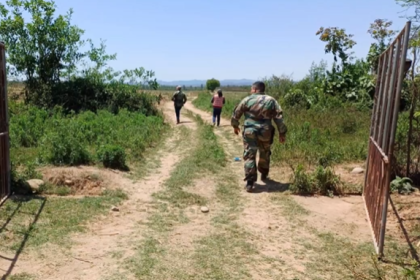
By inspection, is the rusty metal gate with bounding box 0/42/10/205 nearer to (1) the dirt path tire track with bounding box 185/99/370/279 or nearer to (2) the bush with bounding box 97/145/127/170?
(2) the bush with bounding box 97/145/127/170

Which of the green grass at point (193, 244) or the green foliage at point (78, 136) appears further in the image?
the green foliage at point (78, 136)

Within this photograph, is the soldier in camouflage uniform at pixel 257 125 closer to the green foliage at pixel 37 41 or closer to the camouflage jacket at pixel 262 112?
the camouflage jacket at pixel 262 112

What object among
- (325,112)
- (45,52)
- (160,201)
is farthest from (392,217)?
(45,52)

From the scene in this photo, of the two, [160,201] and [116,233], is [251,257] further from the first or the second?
[160,201]

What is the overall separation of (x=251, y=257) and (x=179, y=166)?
4375mm

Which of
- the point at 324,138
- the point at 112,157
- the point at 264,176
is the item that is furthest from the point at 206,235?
the point at 324,138

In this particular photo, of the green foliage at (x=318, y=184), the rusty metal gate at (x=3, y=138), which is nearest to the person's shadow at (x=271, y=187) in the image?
the green foliage at (x=318, y=184)

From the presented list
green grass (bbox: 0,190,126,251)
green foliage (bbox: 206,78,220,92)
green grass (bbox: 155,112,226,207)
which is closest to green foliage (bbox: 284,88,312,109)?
green grass (bbox: 155,112,226,207)

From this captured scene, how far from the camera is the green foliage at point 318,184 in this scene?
6.64m

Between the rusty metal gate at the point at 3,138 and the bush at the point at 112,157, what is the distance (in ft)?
6.61

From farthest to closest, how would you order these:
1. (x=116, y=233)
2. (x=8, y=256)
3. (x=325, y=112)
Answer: (x=325, y=112) → (x=116, y=233) → (x=8, y=256)

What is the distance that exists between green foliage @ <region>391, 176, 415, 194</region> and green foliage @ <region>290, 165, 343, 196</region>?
2.73 feet

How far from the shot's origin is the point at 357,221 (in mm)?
5496

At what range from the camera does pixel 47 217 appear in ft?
17.4
